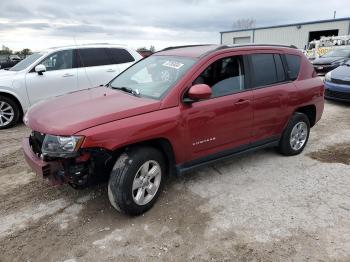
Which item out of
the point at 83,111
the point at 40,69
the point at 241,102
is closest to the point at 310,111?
the point at 241,102

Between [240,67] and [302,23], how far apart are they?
36.0m

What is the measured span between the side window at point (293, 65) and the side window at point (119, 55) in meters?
4.65

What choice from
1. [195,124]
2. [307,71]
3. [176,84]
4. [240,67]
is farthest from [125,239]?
[307,71]

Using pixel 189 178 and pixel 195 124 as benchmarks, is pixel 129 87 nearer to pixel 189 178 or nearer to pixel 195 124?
pixel 195 124

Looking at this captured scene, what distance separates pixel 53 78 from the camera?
761 centimetres

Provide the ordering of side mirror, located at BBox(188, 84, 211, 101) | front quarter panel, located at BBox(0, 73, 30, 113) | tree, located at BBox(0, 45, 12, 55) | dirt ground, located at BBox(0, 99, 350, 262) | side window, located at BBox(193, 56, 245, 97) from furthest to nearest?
tree, located at BBox(0, 45, 12, 55) → front quarter panel, located at BBox(0, 73, 30, 113) → side window, located at BBox(193, 56, 245, 97) → side mirror, located at BBox(188, 84, 211, 101) → dirt ground, located at BBox(0, 99, 350, 262)

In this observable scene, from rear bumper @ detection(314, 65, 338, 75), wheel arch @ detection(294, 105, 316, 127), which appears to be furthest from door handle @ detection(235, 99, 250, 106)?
rear bumper @ detection(314, 65, 338, 75)

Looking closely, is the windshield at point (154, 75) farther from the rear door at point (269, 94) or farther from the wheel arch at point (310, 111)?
the wheel arch at point (310, 111)

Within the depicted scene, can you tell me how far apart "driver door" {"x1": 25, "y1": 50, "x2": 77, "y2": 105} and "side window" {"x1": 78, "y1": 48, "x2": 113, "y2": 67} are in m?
0.26

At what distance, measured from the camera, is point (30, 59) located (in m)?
7.84

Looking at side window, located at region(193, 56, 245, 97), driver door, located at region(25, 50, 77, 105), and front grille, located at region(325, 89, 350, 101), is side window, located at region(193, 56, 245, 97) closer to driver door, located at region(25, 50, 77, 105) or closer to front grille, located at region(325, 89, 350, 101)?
driver door, located at region(25, 50, 77, 105)

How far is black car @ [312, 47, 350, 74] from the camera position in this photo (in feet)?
49.5

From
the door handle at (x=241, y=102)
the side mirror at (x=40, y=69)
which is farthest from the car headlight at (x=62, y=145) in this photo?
the side mirror at (x=40, y=69)

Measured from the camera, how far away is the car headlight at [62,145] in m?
3.12
